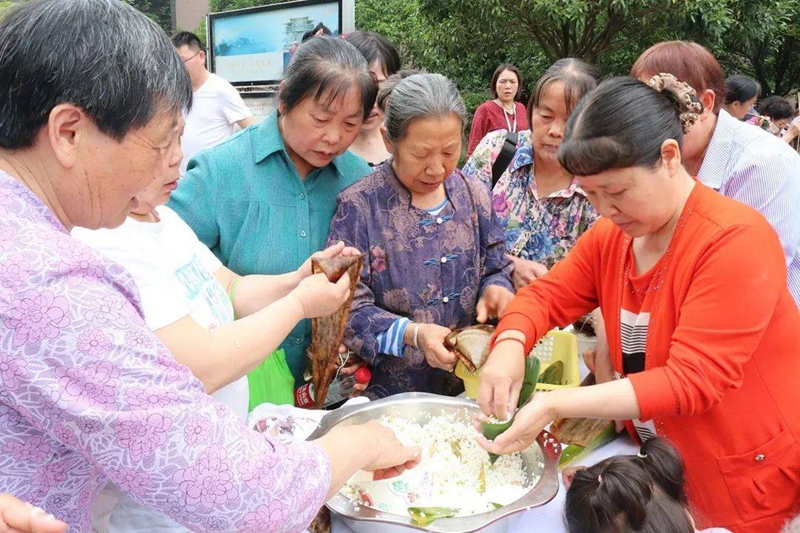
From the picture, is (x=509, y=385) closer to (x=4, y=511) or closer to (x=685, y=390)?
(x=685, y=390)

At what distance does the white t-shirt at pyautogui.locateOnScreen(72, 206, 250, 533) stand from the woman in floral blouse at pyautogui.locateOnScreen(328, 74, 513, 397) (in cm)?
60

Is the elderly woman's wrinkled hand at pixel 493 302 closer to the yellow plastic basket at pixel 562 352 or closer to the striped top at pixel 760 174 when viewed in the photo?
the yellow plastic basket at pixel 562 352

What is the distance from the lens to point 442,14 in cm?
1227

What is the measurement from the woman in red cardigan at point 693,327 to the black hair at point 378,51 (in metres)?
2.21

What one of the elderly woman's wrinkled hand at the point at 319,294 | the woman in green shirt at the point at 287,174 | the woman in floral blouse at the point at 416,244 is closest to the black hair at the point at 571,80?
the woman in floral blouse at the point at 416,244

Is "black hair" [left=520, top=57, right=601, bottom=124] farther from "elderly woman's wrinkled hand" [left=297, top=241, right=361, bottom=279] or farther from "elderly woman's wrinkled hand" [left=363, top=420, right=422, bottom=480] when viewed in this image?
"elderly woman's wrinkled hand" [left=363, top=420, right=422, bottom=480]

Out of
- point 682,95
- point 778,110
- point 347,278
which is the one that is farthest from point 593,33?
point 347,278

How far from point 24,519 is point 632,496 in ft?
3.58

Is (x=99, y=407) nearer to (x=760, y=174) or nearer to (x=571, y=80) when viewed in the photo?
(x=760, y=174)

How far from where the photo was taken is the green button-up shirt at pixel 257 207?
2273 millimetres

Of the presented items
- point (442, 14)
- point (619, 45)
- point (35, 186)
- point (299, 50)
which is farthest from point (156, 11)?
point (35, 186)

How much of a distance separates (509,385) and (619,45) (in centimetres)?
1257

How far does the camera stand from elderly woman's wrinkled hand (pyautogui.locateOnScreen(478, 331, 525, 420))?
5.73 ft

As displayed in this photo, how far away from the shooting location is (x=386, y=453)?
145 centimetres
